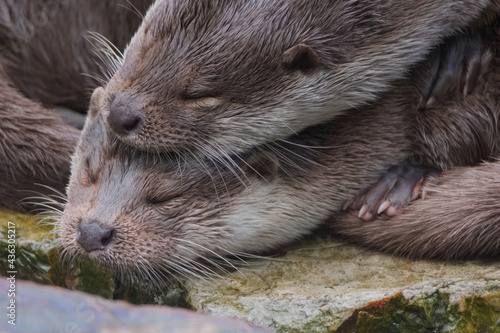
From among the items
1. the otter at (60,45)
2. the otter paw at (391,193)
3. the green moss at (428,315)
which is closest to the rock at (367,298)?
the green moss at (428,315)

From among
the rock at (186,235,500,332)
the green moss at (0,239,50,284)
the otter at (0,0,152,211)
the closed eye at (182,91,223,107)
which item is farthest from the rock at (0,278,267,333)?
the otter at (0,0,152,211)

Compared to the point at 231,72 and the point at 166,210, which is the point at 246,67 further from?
the point at 166,210

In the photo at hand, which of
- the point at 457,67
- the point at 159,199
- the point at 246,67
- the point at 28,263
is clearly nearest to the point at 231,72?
the point at 246,67

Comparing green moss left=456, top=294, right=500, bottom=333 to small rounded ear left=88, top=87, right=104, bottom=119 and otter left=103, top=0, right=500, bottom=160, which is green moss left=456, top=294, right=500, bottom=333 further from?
small rounded ear left=88, top=87, right=104, bottom=119

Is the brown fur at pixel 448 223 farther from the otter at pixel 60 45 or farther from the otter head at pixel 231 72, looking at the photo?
the otter at pixel 60 45

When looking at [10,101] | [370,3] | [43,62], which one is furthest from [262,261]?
[43,62]

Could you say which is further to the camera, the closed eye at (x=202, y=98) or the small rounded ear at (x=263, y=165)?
the small rounded ear at (x=263, y=165)

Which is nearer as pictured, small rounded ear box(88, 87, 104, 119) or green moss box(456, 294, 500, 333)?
green moss box(456, 294, 500, 333)
